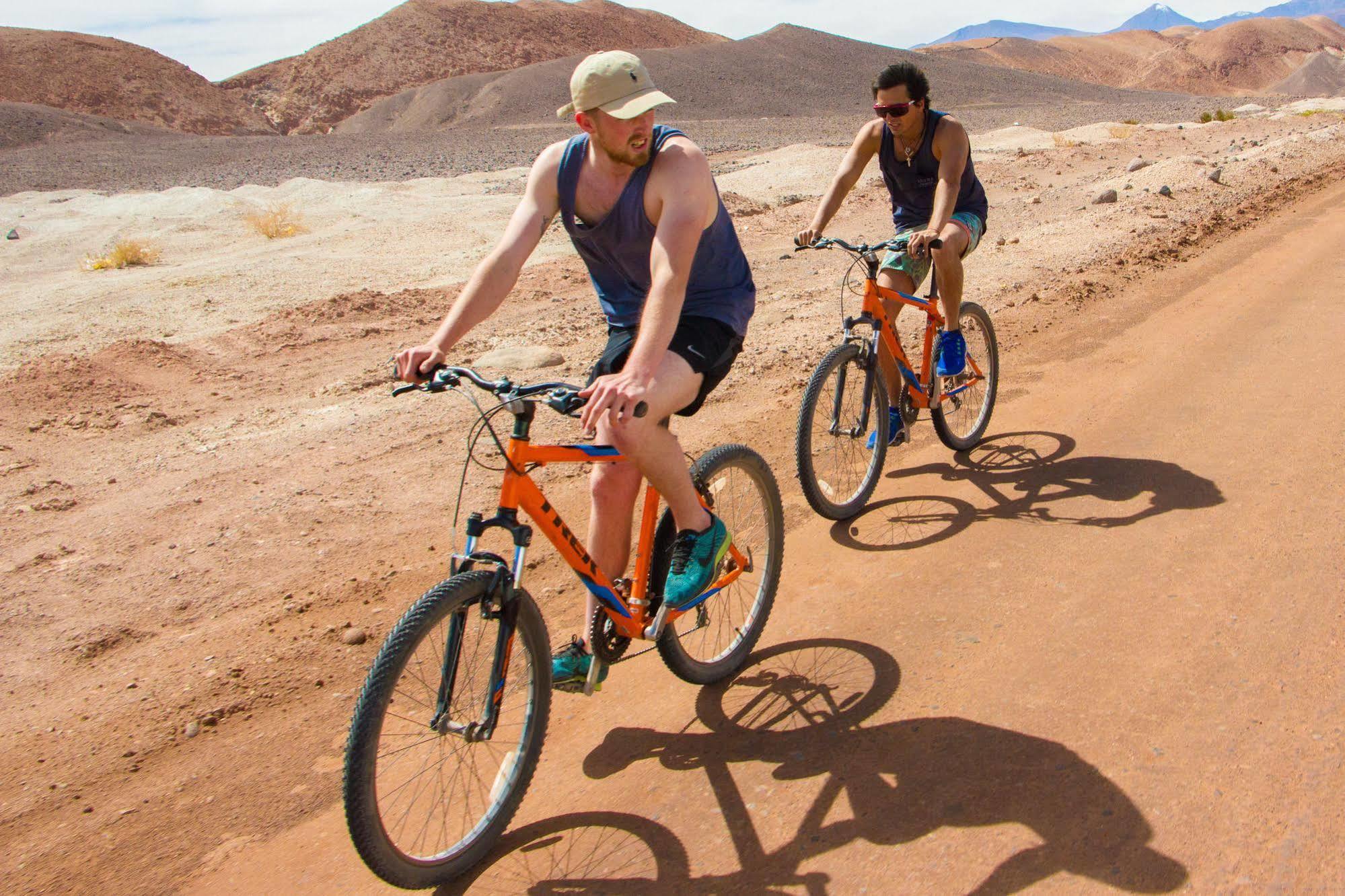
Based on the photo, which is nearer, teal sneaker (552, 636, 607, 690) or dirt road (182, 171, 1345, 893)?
dirt road (182, 171, 1345, 893)

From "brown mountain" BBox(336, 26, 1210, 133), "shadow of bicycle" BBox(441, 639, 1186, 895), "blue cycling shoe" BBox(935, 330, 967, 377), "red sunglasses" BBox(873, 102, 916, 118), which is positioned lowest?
"shadow of bicycle" BBox(441, 639, 1186, 895)

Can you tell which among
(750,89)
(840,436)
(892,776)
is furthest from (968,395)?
(750,89)

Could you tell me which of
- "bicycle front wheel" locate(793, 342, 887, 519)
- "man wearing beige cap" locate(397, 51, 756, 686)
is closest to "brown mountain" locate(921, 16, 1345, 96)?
"bicycle front wheel" locate(793, 342, 887, 519)

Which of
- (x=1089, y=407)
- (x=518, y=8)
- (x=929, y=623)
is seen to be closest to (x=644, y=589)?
(x=929, y=623)

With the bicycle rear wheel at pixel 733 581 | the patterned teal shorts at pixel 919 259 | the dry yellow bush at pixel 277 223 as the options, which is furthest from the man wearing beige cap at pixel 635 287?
the dry yellow bush at pixel 277 223

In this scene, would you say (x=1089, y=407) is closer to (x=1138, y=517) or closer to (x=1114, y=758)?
(x=1138, y=517)

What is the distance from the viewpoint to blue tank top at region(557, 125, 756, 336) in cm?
325

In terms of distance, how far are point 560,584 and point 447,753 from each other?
71.7 inches

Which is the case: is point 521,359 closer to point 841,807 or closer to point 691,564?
point 691,564

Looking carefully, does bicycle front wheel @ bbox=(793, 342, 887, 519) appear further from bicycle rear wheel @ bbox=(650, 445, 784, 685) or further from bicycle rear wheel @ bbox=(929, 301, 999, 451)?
bicycle rear wheel @ bbox=(650, 445, 784, 685)

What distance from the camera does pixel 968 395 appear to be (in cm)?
612

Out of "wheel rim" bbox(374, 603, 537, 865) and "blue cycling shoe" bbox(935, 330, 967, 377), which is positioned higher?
"blue cycling shoe" bbox(935, 330, 967, 377)

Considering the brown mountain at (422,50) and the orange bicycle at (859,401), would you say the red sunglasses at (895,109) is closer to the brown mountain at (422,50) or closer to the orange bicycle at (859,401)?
the orange bicycle at (859,401)

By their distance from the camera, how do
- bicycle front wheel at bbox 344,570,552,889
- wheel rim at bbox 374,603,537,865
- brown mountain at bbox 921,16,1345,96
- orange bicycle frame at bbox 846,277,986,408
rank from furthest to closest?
brown mountain at bbox 921,16,1345,96
orange bicycle frame at bbox 846,277,986,408
wheel rim at bbox 374,603,537,865
bicycle front wheel at bbox 344,570,552,889
